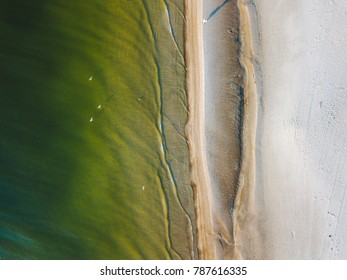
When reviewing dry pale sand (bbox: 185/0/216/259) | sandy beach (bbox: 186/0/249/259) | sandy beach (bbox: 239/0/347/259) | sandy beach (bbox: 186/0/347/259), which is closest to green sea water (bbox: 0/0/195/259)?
dry pale sand (bbox: 185/0/216/259)

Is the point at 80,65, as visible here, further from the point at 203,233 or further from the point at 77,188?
the point at 203,233

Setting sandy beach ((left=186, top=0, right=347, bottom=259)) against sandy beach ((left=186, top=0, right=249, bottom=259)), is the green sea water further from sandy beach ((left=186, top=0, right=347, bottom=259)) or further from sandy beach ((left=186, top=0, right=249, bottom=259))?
sandy beach ((left=186, top=0, right=347, bottom=259))

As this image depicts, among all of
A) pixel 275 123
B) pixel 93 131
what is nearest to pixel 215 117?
pixel 275 123

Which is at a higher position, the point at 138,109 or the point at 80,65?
the point at 80,65

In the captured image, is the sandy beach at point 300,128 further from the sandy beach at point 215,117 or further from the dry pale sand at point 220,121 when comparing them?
the sandy beach at point 215,117

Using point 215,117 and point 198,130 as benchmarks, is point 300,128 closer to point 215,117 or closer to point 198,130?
point 215,117

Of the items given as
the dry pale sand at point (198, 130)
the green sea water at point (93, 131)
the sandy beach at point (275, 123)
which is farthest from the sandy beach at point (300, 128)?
the green sea water at point (93, 131)
